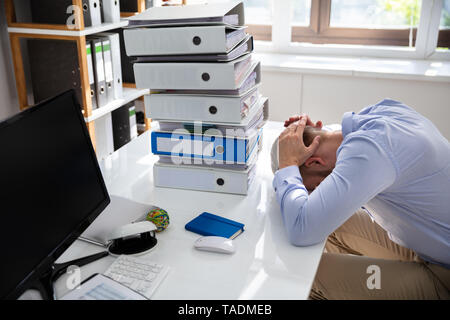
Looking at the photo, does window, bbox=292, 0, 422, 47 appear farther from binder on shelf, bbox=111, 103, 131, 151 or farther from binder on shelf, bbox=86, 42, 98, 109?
binder on shelf, bbox=86, 42, 98, 109

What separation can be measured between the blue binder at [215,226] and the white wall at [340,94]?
191 centimetres

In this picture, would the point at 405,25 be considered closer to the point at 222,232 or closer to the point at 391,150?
the point at 391,150

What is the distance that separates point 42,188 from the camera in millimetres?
1005

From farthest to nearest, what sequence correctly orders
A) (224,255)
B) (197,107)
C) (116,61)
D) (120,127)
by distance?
(120,127) < (116,61) < (197,107) < (224,255)

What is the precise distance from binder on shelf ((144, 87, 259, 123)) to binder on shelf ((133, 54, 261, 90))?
4 cm

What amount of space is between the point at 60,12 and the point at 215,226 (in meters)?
1.32

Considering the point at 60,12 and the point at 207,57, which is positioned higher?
the point at 60,12

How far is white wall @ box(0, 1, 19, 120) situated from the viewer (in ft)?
6.92

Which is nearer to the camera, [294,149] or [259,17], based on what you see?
[294,149]

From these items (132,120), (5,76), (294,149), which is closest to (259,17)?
(132,120)

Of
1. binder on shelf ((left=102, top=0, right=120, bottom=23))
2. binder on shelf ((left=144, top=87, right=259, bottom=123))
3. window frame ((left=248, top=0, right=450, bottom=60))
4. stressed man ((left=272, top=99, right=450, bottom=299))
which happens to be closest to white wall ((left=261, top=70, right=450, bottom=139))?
window frame ((left=248, top=0, right=450, bottom=60))

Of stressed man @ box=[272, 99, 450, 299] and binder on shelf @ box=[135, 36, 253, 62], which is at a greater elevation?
binder on shelf @ box=[135, 36, 253, 62]

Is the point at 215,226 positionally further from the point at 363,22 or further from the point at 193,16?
the point at 363,22

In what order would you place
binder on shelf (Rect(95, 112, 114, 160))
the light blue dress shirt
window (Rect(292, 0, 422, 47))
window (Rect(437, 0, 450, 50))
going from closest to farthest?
the light blue dress shirt < binder on shelf (Rect(95, 112, 114, 160)) < window (Rect(437, 0, 450, 50)) < window (Rect(292, 0, 422, 47))
